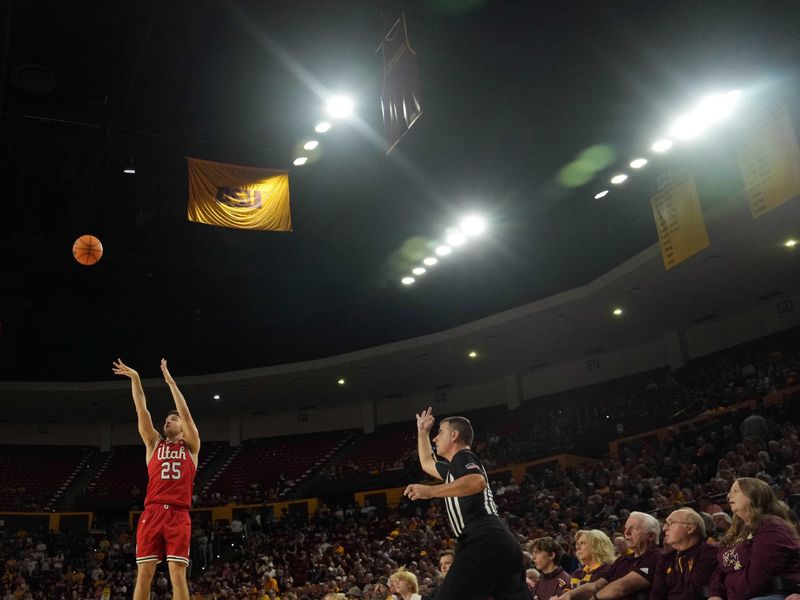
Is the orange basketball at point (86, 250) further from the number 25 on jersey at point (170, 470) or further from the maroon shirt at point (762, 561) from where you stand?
the maroon shirt at point (762, 561)

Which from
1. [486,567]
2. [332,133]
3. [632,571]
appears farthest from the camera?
[332,133]

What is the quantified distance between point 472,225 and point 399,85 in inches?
290

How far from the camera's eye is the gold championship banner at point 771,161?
33.2ft

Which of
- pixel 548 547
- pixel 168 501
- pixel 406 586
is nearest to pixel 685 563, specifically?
pixel 548 547

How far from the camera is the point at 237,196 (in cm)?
1160

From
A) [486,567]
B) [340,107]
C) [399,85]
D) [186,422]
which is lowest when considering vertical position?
[486,567]

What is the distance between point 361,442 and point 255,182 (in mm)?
18908

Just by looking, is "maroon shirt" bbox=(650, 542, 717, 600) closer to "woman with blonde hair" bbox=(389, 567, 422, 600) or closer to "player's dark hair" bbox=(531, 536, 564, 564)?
"player's dark hair" bbox=(531, 536, 564, 564)

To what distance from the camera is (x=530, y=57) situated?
34.7 feet

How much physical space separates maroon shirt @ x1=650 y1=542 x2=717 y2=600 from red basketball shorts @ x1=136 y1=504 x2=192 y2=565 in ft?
11.2

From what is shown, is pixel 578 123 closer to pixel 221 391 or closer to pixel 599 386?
pixel 599 386

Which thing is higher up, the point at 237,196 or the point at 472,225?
the point at 472,225

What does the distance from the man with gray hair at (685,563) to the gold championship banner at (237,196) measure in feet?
26.6

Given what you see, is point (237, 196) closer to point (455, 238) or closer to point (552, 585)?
point (455, 238)
